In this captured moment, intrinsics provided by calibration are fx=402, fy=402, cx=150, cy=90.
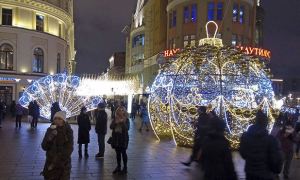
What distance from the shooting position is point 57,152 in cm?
627

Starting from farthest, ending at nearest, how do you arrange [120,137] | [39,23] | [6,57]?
1. [39,23]
2. [6,57]
3. [120,137]

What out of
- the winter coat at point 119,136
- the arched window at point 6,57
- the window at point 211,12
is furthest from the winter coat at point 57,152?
the window at point 211,12

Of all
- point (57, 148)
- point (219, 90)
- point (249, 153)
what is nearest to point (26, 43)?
point (219, 90)

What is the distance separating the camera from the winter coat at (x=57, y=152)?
20.5ft

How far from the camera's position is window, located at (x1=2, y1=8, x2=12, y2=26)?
3884cm

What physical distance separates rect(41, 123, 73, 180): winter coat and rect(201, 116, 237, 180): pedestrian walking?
2.20 metres

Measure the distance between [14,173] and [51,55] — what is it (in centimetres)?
3442

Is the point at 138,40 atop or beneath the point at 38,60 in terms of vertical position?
atop

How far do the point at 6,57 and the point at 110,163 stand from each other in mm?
31123

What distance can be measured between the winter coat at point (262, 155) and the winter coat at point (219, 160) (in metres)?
0.28

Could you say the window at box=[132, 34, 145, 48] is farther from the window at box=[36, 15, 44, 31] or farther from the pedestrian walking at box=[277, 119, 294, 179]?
Result: the pedestrian walking at box=[277, 119, 294, 179]

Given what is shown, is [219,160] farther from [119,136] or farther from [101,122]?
[101,122]

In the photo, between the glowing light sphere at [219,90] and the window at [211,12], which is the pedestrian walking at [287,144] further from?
the window at [211,12]

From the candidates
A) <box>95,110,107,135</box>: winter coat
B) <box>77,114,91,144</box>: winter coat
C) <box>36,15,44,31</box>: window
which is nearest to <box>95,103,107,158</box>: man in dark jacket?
<box>95,110,107,135</box>: winter coat
